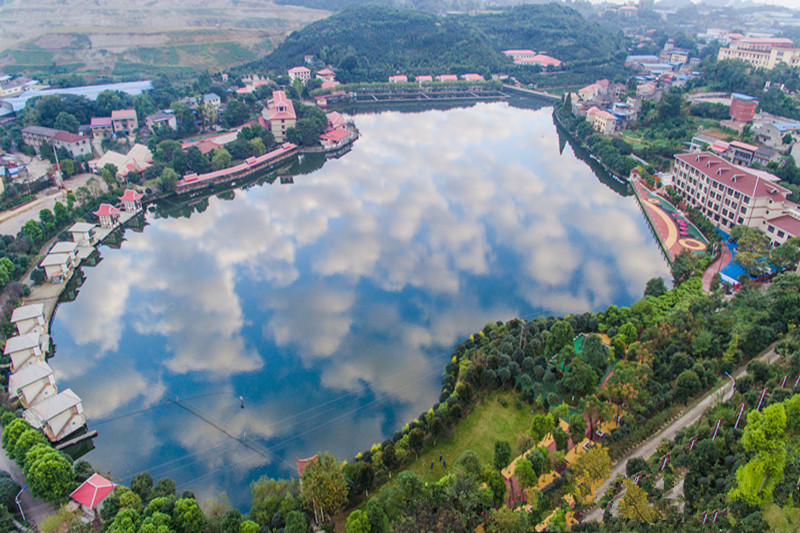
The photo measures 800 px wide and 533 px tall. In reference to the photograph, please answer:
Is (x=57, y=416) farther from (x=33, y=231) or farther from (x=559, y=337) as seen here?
(x=559, y=337)

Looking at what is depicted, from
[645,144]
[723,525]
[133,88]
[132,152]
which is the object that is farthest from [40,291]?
[645,144]

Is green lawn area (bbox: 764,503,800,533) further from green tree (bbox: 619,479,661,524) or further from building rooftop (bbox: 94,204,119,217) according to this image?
building rooftop (bbox: 94,204,119,217)

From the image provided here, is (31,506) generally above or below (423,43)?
below

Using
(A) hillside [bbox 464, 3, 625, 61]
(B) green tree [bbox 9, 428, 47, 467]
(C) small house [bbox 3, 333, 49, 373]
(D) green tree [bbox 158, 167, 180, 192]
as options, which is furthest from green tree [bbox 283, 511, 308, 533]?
(A) hillside [bbox 464, 3, 625, 61]

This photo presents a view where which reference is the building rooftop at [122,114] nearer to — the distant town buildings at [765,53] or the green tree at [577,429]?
the green tree at [577,429]

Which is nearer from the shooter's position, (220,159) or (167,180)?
(167,180)

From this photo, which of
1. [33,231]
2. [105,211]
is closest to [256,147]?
[105,211]

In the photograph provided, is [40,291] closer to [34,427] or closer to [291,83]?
[34,427]

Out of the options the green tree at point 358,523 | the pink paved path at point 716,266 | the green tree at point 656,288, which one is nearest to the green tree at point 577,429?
the green tree at point 358,523
